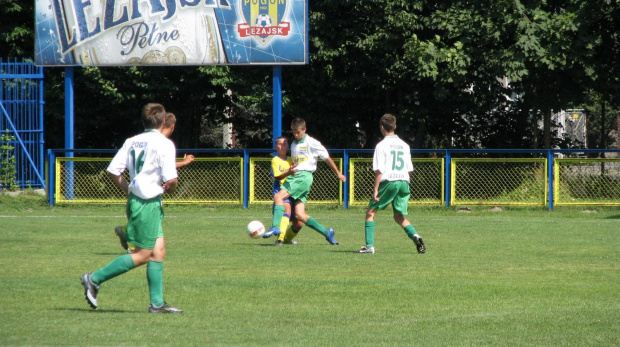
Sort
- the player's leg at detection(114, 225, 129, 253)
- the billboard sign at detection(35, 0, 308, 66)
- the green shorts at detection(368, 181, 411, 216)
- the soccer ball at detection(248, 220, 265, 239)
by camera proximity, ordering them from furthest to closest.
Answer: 1. the billboard sign at detection(35, 0, 308, 66)
2. the soccer ball at detection(248, 220, 265, 239)
3. the green shorts at detection(368, 181, 411, 216)
4. the player's leg at detection(114, 225, 129, 253)

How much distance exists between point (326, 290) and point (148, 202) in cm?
215

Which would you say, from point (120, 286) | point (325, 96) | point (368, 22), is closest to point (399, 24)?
point (368, 22)

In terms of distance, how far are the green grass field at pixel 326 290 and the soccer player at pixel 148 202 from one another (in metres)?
0.26

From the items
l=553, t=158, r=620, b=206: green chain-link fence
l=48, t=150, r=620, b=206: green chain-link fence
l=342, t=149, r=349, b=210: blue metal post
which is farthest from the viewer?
l=342, t=149, r=349, b=210: blue metal post

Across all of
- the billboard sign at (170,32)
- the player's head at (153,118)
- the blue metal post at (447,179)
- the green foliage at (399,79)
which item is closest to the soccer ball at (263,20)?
the billboard sign at (170,32)

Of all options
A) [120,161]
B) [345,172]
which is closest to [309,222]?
[120,161]

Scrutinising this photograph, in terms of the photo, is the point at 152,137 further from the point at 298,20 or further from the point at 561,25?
the point at 561,25

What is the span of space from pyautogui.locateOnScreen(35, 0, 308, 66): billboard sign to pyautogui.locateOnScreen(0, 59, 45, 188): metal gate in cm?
143

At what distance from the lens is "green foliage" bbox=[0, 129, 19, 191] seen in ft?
79.3

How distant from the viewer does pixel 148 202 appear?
7410 millimetres

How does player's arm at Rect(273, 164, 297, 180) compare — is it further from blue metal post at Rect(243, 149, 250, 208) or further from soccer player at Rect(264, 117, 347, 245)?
blue metal post at Rect(243, 149, 250, 208)

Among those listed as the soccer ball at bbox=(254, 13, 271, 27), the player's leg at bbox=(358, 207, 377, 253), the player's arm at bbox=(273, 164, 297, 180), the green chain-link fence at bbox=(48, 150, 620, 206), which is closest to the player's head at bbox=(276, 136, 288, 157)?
the player's arm at bbox=(273, 164, 297, 180)

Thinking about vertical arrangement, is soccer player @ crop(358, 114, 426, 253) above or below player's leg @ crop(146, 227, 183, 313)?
above

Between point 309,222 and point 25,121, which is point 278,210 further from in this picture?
point 25,121
